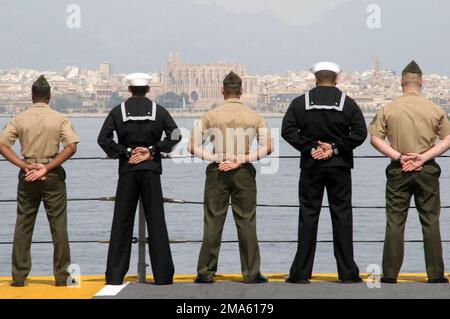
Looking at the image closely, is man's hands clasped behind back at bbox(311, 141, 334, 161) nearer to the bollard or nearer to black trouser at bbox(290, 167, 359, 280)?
black trouser at bbox(290, 167, 359, 280)

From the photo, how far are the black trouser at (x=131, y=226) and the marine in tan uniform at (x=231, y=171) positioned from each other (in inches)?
12.5

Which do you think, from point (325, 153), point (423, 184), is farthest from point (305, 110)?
point (423, 184)

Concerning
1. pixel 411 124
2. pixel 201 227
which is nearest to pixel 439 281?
pixel 411 124

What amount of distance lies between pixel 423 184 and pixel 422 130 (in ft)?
1.35

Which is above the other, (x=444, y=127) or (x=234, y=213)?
(x=444, y=127)

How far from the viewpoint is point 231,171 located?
31.0ft

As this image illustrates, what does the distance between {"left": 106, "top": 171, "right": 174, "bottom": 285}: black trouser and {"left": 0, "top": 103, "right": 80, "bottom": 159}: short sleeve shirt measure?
548 millimetres

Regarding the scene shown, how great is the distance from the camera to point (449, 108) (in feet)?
553

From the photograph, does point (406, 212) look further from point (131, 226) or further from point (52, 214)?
point (52, 214)

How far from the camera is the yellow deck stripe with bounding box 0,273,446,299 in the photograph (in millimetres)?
8781

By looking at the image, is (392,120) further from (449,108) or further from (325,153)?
(449,108)

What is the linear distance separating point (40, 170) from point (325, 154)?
7.06 feet

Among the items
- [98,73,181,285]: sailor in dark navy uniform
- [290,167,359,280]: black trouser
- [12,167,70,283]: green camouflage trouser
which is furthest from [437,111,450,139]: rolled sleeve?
[12,167,70,283]: green camouflage trouser

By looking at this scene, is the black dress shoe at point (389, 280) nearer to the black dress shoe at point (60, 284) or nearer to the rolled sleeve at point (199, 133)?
the rolled sleeve at point (199, 133)
